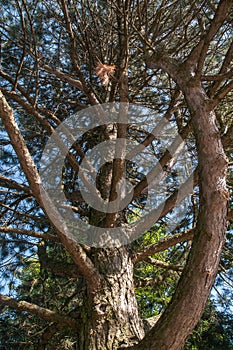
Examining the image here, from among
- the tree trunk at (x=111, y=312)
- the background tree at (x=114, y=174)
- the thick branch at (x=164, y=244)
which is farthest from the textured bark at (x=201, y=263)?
the thick branch at (x=164, y=244)

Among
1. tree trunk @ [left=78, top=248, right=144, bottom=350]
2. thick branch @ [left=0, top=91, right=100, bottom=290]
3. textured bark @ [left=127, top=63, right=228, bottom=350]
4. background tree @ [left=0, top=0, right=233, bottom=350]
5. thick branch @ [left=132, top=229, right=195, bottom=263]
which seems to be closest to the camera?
textured bark @ [left=127, top=63, right=228, bottom=350]

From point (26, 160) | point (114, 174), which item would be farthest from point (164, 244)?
point (26, 160)

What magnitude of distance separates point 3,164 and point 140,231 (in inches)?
84.3

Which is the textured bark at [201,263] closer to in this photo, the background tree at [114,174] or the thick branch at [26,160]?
the background tree at [114,174]

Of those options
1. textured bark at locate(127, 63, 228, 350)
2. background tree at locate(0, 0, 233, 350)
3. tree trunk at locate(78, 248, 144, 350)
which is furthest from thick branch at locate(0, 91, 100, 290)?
textured bark at locate(127, 63, 228, 350)

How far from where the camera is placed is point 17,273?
392cm

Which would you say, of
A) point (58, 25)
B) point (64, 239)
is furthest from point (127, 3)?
point (64, 239)

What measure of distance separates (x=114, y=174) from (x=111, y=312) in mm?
994

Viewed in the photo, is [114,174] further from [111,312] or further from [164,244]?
[111,312]

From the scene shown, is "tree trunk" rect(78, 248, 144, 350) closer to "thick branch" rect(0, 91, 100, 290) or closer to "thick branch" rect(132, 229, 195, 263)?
"thick branch" rect(132, 229, 195, 263)

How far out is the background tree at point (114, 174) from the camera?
67.4 inches

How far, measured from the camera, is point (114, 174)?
9.51ft

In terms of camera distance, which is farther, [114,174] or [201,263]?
[114,174]

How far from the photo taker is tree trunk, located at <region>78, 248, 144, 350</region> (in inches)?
89.1
